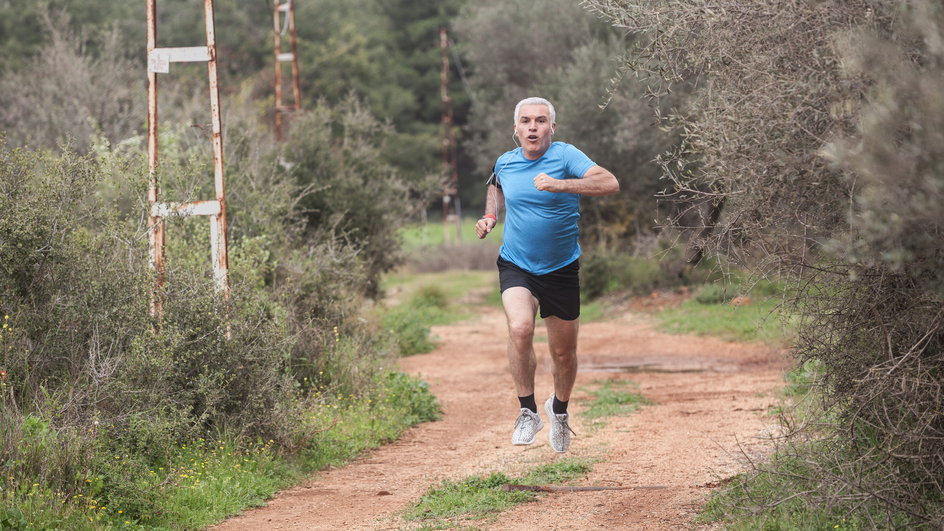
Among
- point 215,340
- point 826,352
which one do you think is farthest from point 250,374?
point 826,352

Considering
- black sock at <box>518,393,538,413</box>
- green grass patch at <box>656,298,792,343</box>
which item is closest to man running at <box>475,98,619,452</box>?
black sock at <box>518,393,538,413</box>

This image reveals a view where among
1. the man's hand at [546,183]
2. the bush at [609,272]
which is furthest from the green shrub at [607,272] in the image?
the man's hand at [546,183]

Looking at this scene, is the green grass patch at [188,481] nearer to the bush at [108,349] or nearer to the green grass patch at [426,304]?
the bush at [108,349]

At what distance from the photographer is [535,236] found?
748 cm

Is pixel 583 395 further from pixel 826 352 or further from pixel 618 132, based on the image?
pixel 618 132

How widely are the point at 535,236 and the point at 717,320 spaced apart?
12.6 meters

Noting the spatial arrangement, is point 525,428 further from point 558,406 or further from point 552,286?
point 552,286

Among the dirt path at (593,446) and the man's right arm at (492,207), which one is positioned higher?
the man's right arm at (492,207)

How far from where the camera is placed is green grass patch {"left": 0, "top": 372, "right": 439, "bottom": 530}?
6.27 m

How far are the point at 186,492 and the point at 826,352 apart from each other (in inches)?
163

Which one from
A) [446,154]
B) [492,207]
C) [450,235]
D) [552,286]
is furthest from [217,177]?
[450,235]

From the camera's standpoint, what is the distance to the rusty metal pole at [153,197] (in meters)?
8.41

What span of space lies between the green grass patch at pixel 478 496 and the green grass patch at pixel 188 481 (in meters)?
1.29

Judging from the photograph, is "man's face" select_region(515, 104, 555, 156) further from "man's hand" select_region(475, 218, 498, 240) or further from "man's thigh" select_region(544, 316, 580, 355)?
Answer: "man's thigh" select_region(544, 316, 580, 355)
